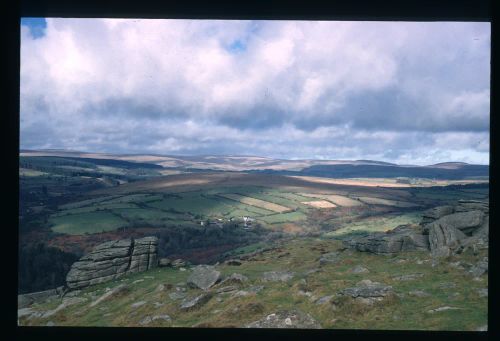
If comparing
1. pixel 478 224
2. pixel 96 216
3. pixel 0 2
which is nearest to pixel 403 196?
pixel 478 224

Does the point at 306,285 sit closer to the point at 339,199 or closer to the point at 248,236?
the point at 248,236

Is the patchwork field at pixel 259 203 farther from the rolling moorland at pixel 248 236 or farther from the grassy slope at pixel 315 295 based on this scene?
the grassy slope at pixel 315 295

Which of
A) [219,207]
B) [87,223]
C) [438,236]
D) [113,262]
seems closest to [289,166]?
[219,207]

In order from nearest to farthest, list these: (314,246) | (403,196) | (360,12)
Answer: (360,12) < (314,246) < (403,196)

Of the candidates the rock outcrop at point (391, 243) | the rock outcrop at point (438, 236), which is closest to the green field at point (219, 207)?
the rock outcrop at point (391, 243)

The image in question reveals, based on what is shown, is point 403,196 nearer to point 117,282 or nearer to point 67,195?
point 117,282

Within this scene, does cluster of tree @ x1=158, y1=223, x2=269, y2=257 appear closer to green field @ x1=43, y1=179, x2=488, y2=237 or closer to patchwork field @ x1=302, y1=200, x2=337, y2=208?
green field @ x1=43, y1=179, x2=488, y2=237
